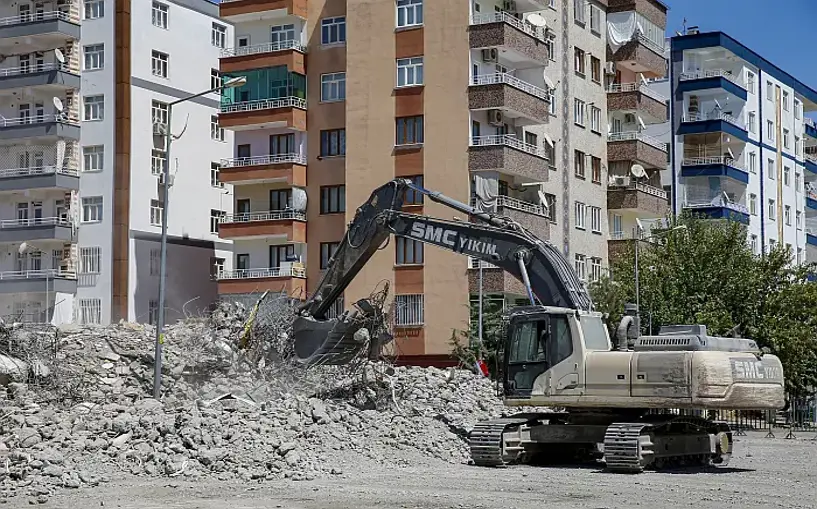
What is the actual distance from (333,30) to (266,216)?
343 inches

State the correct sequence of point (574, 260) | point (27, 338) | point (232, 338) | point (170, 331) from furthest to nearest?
point (574, 260)
point (170, 331)
point (232, 338)
point (27, 338)

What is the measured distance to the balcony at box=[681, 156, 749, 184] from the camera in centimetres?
7538

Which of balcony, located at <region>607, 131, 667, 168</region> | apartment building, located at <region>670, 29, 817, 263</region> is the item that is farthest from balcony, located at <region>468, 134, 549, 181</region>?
apartment building, located at <region>670, 29, 817, 263</region>

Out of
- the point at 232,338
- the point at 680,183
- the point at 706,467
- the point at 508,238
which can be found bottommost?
the point at 706,467

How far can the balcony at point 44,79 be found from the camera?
66.5 metres

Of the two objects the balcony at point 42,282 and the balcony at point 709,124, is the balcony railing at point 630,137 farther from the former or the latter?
the balcony at point 42,282

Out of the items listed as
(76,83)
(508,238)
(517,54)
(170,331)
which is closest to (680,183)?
(517,54)

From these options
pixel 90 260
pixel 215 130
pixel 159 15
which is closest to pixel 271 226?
pixel 90 260

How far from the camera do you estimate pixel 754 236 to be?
260ft

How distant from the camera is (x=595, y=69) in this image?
6575 cm

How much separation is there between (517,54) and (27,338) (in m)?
30.0

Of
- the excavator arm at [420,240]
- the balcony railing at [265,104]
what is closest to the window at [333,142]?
the balcony railing at [265,104]

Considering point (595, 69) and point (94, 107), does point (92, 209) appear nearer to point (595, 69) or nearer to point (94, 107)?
point (94, 107)

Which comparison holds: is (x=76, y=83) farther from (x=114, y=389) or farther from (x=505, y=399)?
(x=505, y=399)
